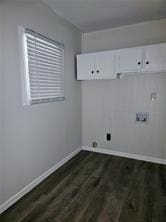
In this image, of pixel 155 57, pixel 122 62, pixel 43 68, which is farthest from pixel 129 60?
pixel 43 68

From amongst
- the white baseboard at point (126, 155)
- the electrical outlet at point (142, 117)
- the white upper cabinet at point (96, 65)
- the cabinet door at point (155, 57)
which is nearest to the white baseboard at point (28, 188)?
the white baseboard at point (126, 155)

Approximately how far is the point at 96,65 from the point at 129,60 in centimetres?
61

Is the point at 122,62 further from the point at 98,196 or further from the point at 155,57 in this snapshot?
the point at 98,196

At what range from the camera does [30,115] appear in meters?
2.12

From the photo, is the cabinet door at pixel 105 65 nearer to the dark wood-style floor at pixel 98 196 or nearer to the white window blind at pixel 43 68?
the white window blind at pixel 43 68

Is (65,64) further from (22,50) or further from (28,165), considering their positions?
(28,165)

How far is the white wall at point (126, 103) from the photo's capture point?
112 inches

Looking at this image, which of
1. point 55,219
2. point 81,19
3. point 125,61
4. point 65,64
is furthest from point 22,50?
point 55,219

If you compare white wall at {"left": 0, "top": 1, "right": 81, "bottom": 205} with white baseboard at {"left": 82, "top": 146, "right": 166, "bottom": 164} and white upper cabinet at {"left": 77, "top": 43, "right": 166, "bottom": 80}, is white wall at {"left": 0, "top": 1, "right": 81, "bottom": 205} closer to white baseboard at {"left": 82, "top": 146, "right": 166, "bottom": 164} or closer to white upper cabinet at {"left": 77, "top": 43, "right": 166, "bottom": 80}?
white upper cabinet at {"left": 77, "top": 43, "right": 166, "bottom": 80}

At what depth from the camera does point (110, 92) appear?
322cm

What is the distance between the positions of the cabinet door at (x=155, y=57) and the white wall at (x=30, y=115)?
4.46ft

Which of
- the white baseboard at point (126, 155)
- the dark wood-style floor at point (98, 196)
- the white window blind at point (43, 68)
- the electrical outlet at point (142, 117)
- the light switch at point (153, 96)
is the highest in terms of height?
the white window blind at point (43, 68)

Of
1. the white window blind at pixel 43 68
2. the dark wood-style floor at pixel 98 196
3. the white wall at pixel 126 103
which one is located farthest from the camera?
the white wall at pixel 126 103

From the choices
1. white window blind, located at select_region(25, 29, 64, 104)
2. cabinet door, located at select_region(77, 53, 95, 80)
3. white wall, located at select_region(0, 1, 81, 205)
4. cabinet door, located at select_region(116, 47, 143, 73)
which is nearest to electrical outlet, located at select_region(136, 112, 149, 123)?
cabinet door, located at select_region(116, 47, 143, 73)
